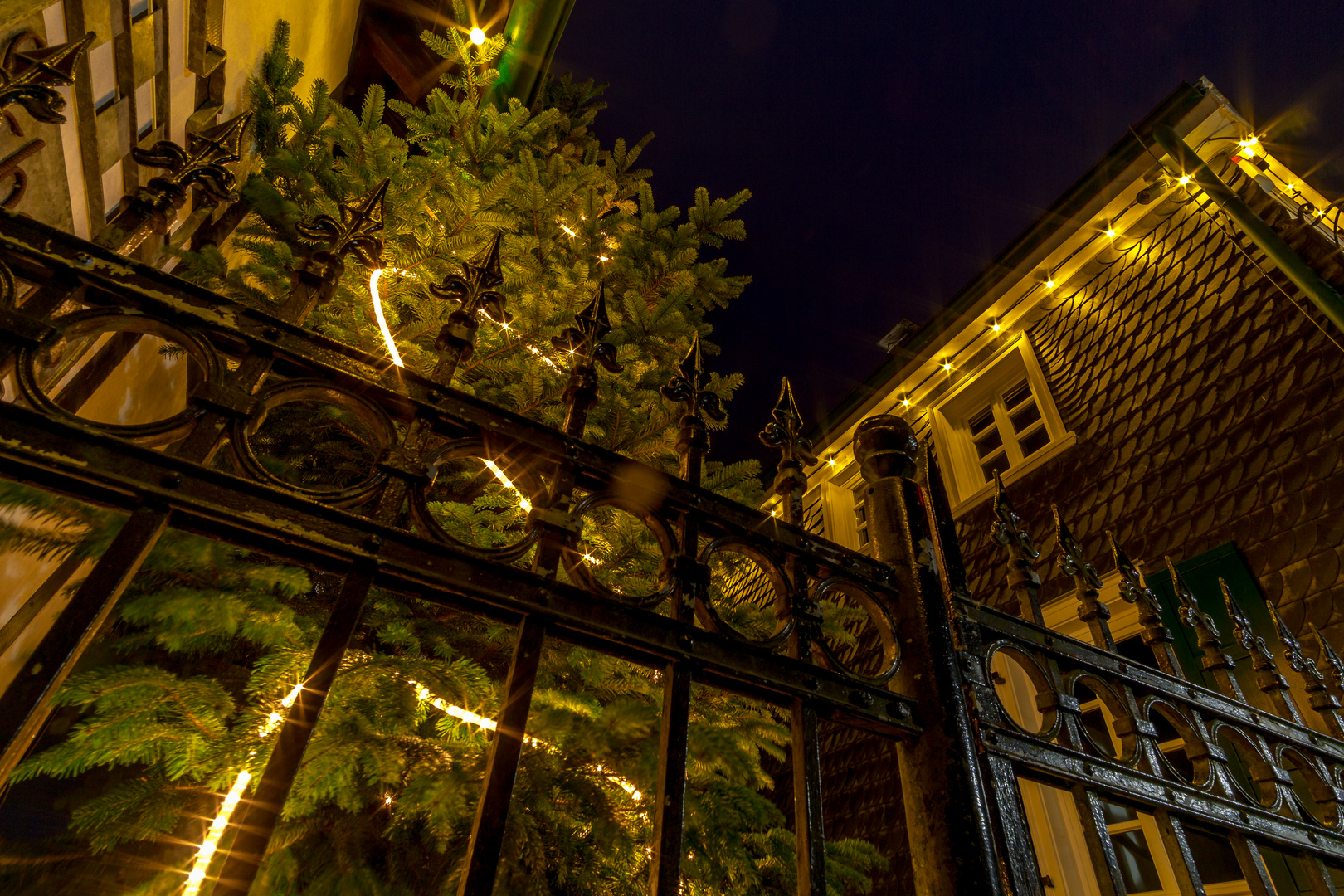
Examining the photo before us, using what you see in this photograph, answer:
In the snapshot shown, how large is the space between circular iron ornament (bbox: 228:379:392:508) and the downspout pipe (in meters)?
5.57

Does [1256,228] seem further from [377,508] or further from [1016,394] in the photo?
[377,508]

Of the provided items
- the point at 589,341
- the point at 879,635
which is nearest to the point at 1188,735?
the point at 879,635

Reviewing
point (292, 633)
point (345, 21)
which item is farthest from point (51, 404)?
point (345, 21)

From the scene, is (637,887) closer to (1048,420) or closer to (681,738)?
(681,738)

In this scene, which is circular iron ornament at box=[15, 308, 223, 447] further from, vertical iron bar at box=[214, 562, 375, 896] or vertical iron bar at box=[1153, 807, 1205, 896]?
vertical iron bar at box=[1153, 807, 1205, 896]

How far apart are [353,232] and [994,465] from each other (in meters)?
7.16

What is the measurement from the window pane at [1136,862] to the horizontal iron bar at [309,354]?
523 centimetres

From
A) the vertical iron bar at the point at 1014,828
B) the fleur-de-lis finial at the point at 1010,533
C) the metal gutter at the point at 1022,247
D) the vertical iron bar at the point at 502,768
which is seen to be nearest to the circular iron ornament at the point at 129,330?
the vertical iron bar at the point at 502,768

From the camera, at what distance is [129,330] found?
88 centimetres

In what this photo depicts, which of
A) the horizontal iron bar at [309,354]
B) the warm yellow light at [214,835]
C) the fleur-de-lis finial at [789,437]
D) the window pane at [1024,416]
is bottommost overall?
the warm yellow light at [214,835]

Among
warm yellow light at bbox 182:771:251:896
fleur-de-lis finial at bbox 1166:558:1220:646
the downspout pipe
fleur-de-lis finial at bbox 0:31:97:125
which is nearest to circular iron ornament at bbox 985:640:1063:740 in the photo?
fleur-de-lis finial at bbox 1166:558:1220:646

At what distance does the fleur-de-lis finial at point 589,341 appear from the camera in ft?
4.35

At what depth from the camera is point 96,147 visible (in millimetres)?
2381

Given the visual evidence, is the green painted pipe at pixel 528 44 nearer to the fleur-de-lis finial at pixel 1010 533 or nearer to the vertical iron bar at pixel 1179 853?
the fleur-de-lis finial at pixel 1010 533
